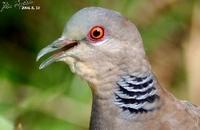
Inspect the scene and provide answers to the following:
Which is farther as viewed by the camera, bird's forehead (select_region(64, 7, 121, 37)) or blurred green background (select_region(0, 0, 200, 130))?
blurred green background (select_region(0, 0, 200, 130))

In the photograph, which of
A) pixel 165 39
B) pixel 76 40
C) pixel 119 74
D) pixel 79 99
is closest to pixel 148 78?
pixel 119 74

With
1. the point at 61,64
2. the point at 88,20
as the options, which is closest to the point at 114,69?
the point at 88,20

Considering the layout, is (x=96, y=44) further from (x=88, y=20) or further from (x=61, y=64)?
(x=61, y=64)

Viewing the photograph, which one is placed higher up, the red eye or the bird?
the red eye

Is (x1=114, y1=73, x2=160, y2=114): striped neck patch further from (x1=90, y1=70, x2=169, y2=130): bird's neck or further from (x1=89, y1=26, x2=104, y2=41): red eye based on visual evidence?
(x1=89, y1=26, x2=104, y2=41): red eye

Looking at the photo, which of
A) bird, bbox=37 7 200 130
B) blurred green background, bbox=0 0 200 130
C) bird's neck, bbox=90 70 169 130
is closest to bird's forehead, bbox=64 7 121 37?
bird, bbox=37 7 200 130

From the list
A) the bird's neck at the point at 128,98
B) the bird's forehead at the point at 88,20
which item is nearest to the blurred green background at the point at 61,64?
the bird's neck at the point at 128,98

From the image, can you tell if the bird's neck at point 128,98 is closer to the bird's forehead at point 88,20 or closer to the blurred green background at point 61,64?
the bird's forehead at point 88,20
